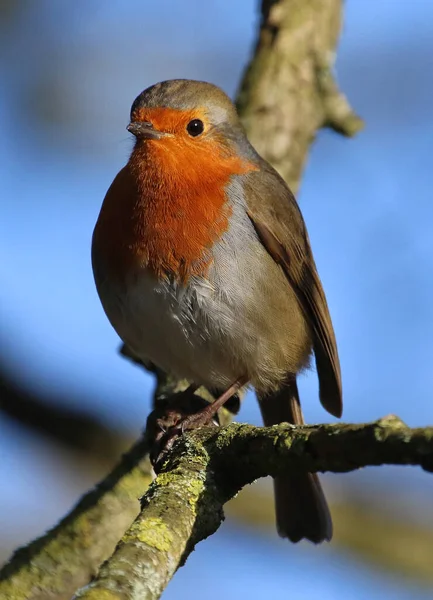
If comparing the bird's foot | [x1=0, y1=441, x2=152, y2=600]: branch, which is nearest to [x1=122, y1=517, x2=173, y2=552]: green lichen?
the bird's foot

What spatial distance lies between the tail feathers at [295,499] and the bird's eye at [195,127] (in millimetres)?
1511

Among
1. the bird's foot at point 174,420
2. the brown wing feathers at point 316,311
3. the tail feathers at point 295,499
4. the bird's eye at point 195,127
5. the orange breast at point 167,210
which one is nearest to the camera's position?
the bird's foot at point 174,420

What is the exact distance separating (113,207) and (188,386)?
110cm

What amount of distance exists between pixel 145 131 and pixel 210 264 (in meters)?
0.83

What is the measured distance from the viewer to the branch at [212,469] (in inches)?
83.1

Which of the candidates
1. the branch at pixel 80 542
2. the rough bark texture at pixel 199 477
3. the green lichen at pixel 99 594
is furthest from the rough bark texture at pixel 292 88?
the green lichen at pixel 99 594

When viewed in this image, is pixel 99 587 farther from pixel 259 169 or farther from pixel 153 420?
pixel 259 169

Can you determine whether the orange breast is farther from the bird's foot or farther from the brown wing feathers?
the bird's foot

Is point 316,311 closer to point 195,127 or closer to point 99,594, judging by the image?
point 195,127

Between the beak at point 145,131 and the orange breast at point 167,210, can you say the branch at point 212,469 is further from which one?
the beak at point 145,131

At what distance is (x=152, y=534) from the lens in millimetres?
2426

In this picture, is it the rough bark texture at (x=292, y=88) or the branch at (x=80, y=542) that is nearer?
the branch at (x=80, y=542)

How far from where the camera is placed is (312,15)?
5414 mm

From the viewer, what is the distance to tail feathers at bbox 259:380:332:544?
5.02 meters
